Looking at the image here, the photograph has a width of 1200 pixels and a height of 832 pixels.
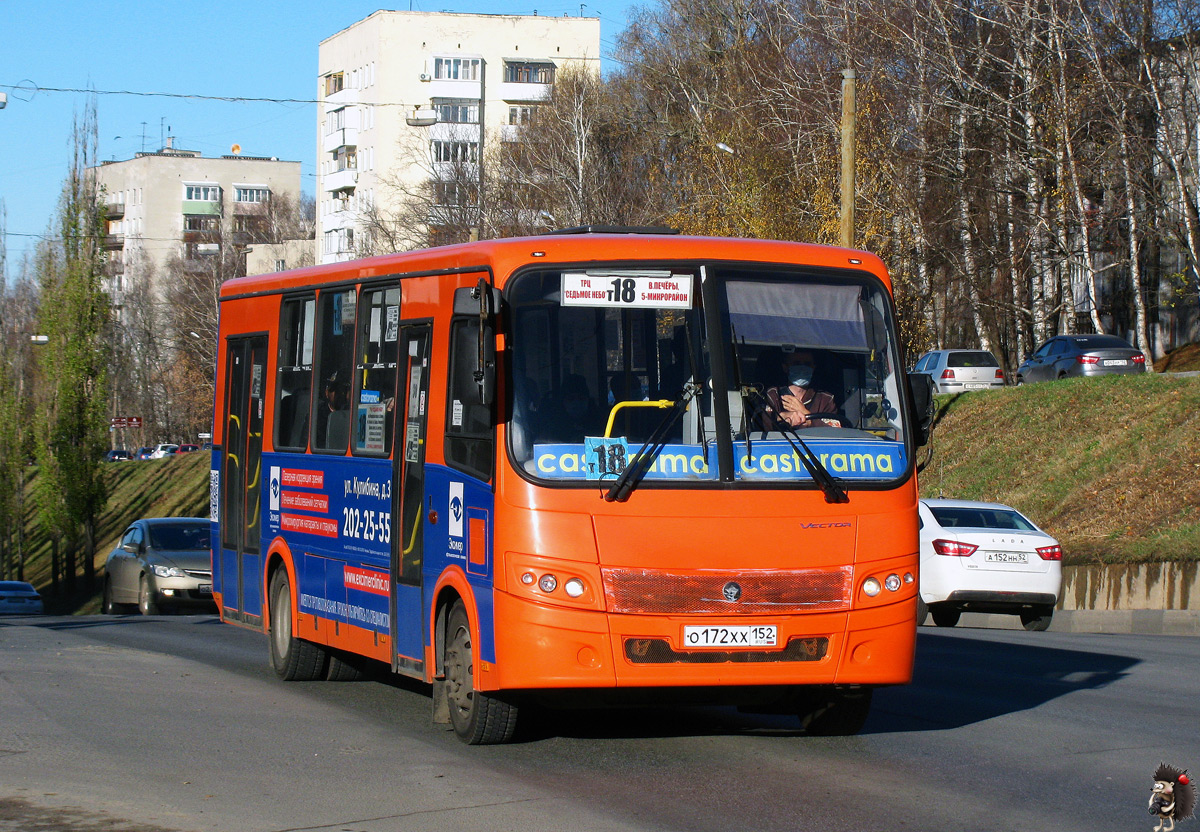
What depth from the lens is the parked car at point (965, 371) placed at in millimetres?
41812

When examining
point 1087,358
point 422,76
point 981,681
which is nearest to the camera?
point 981,681

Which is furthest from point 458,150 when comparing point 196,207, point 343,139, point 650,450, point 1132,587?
point 650,450

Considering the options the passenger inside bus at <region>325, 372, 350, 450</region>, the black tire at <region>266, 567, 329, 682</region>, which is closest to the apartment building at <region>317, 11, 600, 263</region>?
the black tire at <region>266, 567, 329, 682</region>

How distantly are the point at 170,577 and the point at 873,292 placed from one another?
1794 centimetres

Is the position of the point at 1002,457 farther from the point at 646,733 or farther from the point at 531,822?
the point at 531,822

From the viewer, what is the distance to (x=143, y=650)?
15273 mm

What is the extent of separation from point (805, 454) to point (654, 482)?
0.86m

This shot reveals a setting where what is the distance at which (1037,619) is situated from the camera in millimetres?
20125

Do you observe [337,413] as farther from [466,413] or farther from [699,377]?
[699,377]

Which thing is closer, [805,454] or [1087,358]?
[805,454]

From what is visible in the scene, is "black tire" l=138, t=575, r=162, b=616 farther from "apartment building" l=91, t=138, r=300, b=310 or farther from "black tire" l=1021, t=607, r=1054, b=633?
"apartment building" l=91, t=138, r=300, b=310

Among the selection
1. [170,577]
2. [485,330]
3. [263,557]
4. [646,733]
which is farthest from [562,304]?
[170,577]

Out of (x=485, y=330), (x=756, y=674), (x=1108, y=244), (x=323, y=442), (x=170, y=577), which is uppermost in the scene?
(x=1108, y=244)

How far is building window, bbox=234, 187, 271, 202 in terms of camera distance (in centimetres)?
13200
